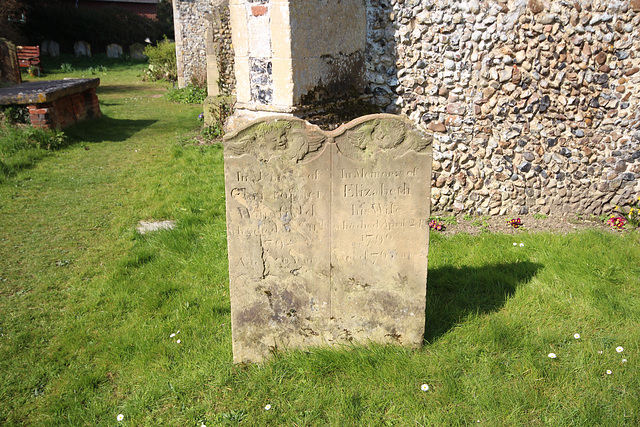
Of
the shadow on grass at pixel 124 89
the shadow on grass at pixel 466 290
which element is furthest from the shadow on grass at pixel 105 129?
the shadow on grass at pixel 466 290

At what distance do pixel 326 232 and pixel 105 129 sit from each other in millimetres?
8707

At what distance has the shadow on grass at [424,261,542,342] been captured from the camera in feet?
12.0

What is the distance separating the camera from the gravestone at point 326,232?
3.08 meters

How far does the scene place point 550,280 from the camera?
4090 millimetres

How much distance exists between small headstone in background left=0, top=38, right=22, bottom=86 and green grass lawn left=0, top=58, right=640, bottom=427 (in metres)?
9.03

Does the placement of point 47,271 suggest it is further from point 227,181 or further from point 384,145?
point 384,145

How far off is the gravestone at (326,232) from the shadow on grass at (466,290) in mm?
368

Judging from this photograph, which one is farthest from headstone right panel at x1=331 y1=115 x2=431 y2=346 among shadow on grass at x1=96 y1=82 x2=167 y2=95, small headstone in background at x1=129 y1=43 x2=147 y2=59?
small headstone in background at x1=129 y1=43 x2=147 y2=59

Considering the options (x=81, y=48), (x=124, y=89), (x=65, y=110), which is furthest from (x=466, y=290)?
(x=81, y=48)

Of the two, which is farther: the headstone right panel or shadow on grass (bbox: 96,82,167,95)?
shadow on grass (bbox: 96,82,167,95)

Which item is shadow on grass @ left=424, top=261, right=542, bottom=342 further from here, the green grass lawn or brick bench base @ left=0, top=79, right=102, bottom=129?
brick bench base @ left=0, top=79, right=102, bottom=129

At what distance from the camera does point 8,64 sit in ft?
42.0

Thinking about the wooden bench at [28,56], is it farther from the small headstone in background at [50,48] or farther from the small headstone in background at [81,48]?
the small headstone in background at [81,48]

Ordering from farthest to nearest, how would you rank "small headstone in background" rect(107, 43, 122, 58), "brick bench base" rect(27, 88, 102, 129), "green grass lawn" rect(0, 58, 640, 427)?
"small headstone in background" rect(107, 43, 122, 58), "brick bench base" rect(27, 88, 102, 129), "green grass lawn" rect(0, 58, 640, 427)
